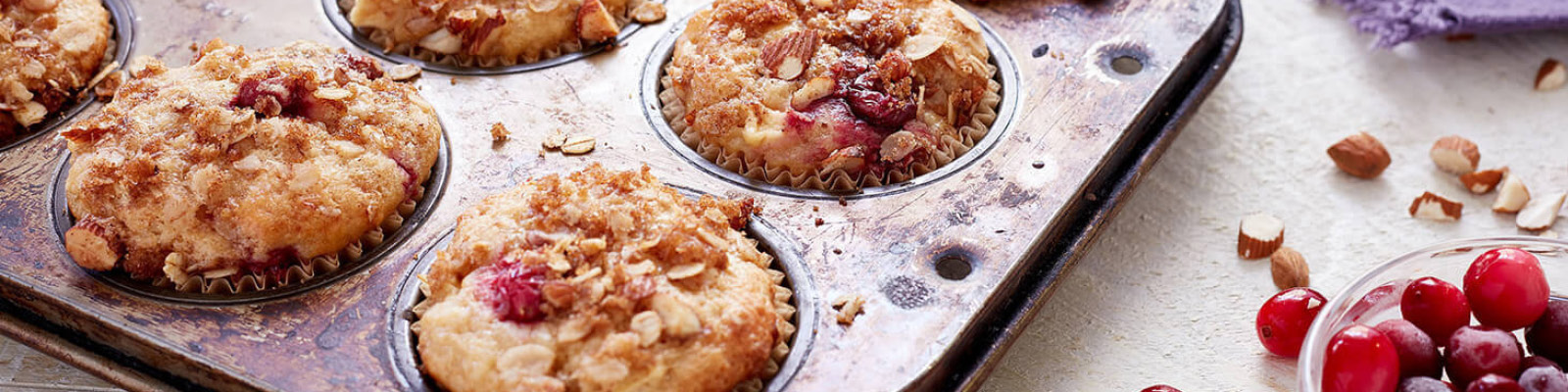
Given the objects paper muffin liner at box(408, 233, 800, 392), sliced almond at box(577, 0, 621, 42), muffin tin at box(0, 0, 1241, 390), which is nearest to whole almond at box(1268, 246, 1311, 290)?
muffin tin at box(0, 0, 1241, 390)

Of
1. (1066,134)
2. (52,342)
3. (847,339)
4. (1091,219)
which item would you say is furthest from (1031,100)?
(52,342)

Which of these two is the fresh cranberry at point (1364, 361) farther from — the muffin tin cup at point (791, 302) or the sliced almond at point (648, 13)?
the sliced almond at point (648, 13)

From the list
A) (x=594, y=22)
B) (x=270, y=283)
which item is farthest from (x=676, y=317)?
(x=594, y=22)

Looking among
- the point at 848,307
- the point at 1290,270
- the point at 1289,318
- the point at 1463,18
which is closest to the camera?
the point at 848,307

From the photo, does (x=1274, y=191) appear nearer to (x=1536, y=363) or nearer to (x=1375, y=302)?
(x=1375, y=302)

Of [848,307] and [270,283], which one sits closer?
[848,307]

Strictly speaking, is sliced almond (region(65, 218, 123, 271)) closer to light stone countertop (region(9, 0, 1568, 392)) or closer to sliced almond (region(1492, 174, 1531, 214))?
light stone countertop (region(9, 0, 1568, 392))

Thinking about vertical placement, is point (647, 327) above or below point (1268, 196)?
above
